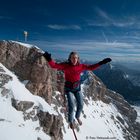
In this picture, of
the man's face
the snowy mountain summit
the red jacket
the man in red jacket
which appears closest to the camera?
the man's face

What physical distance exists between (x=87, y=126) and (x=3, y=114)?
90.6 meters

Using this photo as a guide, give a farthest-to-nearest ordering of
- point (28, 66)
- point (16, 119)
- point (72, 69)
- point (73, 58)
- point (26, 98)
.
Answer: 1. point (28, 66)
2. point (26, 98)
3. point (16, 119)
4. point (72, 69)
5. point (73, 58)

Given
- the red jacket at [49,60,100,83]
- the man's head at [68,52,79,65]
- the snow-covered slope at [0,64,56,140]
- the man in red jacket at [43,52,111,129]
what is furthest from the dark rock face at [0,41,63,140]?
the man's head at [68,52,79,65]

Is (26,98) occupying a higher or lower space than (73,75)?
lower

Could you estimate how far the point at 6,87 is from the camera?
94.8 metres

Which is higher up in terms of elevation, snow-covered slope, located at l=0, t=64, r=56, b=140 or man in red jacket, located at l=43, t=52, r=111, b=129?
man in red jacket, located at l=43, t=52, r=111, b=129

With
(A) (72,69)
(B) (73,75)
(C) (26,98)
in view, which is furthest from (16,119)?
(A) (72,69)

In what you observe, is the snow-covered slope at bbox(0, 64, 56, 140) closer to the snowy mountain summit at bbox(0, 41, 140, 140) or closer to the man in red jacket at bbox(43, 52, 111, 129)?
the snowy mountain summit at bbox(0, 41, 140, 140)

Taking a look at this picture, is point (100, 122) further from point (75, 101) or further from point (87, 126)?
point (75, 101)

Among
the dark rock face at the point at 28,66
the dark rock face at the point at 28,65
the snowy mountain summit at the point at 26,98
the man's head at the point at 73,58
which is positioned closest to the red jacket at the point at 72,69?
the man's head at the point at 73,58

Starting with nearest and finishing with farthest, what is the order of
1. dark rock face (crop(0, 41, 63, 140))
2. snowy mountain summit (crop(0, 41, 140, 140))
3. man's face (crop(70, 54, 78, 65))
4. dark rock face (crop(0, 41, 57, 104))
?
man's face (crop(70, 54, 78, 65)) < snowy mountain summit (crop(0, 41, 140, 140)) < dark rock face (crop(0, 41, 63, 140)) < dark rock face (crop(0, 41, 57, 104))

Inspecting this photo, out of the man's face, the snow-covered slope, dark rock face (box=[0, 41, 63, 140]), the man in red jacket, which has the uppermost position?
the man's face

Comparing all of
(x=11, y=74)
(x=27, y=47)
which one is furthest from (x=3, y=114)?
(x=27, y=47)

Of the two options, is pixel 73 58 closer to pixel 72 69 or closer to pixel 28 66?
pixel 72 69
